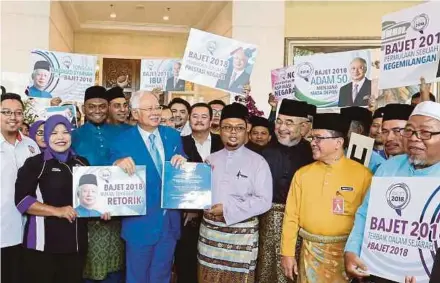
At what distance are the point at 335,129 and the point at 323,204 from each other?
0.43m

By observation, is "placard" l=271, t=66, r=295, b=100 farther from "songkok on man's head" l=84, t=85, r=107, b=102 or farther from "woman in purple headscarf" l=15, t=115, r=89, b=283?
"woman in purple headscarf" l=15, t=115, r=89, b=283

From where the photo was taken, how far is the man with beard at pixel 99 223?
135 inches

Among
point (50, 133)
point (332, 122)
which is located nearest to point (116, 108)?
point (50, 133)

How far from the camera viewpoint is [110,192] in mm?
3123

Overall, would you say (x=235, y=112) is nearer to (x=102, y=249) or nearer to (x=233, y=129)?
(x=233, y=129)

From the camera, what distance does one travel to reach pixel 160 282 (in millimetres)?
3250

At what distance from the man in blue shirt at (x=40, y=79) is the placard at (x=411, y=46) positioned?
10.1 ft

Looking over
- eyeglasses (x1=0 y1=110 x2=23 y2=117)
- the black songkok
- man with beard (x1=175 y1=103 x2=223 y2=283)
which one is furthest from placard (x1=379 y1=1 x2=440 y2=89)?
eyeglasses (x1=0 y1=110 x2=23 y2=117)

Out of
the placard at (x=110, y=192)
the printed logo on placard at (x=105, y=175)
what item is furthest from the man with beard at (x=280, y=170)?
the printed logo on placard at (x=105, y=175)

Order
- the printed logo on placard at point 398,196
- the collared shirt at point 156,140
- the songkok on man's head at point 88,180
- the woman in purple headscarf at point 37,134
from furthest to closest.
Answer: the woman in purple headscarf at point 37,134 → the collared shirt at point 156,140 → the songkok on man's head at point 88,180 → the printed logo on placard at point 398,196

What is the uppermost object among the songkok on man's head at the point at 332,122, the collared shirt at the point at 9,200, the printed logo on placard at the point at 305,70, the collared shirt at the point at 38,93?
the printed logo on placard at the point at 305,70

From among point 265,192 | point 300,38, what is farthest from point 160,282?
point 300,38

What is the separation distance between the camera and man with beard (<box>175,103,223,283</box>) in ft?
12.4

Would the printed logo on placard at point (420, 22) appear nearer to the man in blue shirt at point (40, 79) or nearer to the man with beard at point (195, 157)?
the man with beard at point (195, 157)
